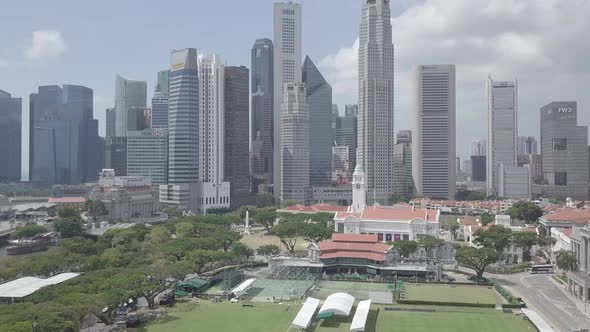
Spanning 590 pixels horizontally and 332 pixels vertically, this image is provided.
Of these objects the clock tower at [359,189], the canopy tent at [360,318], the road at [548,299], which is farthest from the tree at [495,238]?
the canopy tent at [360,318]

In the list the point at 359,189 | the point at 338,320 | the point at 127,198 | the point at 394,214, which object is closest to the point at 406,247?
the point at 394,214

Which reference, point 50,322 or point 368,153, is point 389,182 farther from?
point 50,322

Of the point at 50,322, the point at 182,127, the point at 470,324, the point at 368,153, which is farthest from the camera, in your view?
the point at 368,153

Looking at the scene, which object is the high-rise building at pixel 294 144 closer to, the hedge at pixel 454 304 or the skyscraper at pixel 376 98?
the skyscraper at pixel 376 98

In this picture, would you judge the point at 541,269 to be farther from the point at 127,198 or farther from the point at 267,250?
the point at 127,198

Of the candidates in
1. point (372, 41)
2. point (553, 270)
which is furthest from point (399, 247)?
point (372, 41)

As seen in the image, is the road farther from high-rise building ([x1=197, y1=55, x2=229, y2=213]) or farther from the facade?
high-rise building ([x1=197, y1=55, x2=229, y2=213])
